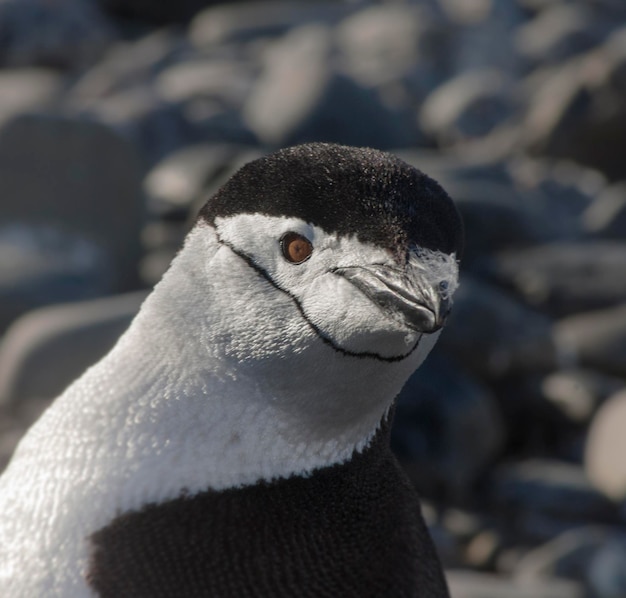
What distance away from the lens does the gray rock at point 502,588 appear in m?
4.66

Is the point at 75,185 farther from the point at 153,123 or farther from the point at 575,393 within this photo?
the point at 575,393

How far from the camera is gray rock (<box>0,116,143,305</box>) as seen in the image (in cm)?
840

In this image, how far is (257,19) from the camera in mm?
16609

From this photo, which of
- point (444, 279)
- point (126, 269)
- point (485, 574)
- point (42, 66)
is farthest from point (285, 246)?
point (42, 66)

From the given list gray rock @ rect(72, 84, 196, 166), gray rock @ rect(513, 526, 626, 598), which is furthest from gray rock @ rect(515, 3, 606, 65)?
gray rock @ rect(513, 526, 626, 598)

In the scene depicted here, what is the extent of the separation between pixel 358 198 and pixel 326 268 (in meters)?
0.13

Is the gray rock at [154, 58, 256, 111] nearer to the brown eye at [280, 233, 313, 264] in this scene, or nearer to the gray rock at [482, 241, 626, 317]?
the gray rock at [482, 241, 626, 317]

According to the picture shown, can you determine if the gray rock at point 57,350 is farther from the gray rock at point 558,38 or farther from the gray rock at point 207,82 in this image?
the gray rock at point 558,38

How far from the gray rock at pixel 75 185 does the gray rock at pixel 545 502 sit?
3.35 meters

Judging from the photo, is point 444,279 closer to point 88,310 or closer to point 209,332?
point 209,332

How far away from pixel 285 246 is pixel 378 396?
0.32m

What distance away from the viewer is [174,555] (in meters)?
2.10

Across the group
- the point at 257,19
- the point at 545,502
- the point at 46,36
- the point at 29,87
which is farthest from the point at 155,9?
the point at 545,502

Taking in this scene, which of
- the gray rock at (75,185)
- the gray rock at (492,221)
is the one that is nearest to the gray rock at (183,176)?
the gray rock at (75,185)
